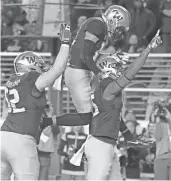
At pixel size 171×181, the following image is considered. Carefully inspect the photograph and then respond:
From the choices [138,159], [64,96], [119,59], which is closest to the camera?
[119,59]

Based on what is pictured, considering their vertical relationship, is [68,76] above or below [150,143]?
above

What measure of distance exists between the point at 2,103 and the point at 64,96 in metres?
1.10

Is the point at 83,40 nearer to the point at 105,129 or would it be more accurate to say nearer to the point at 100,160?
the point at 105,129

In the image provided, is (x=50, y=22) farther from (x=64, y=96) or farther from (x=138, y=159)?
(x=138, y=159)

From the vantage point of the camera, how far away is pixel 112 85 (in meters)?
8.27

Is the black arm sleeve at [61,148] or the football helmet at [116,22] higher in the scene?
the football helmet at [116,22]

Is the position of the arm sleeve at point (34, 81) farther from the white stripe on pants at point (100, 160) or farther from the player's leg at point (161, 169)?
the player's leg at point (161, 169)

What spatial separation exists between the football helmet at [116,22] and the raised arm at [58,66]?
103cm

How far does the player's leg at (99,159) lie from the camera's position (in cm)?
850

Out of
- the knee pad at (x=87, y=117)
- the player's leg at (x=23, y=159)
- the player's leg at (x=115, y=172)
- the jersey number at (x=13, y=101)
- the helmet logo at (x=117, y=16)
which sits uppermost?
the helmet logo at (x=117, y=16)

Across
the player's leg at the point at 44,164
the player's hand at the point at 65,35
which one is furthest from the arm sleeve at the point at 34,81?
the player's leg at the point at 44,164

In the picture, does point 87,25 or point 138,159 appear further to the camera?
point 138,159

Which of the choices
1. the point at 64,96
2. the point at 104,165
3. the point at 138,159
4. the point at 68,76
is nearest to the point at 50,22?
the point at 64,96

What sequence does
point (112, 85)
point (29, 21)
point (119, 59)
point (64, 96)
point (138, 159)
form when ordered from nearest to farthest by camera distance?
1. point (112, 85)
2. point (119, 59)
3. point (138, 159)
4. point (64, 96)
5. point (29, 21)
